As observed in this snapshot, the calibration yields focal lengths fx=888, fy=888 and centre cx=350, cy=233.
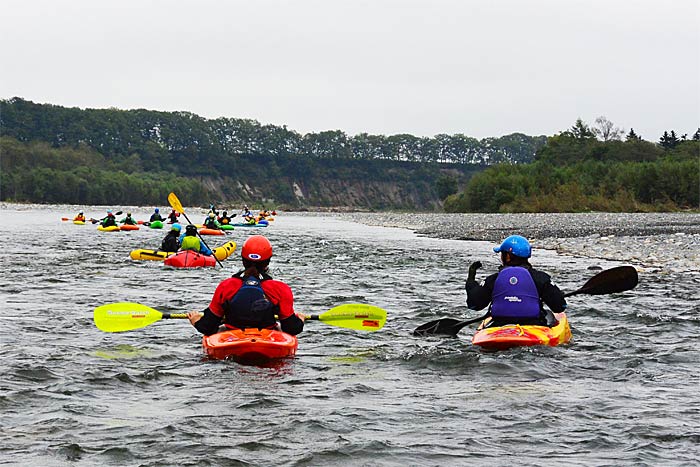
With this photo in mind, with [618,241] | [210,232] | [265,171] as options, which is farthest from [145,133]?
[618,241]

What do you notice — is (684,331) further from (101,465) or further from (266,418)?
(101,465)

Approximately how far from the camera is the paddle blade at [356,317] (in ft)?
33.8

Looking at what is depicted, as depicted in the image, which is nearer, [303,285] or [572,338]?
[572,338]

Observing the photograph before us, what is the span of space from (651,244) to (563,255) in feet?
9.49

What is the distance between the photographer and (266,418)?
6.79m

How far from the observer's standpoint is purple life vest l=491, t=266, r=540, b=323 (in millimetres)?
9688

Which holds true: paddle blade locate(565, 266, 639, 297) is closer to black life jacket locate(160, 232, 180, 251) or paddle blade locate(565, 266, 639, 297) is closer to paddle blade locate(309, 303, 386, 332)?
paddle blade locate(309, 303, 386, 332)

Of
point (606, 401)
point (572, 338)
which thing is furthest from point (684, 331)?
point (606, 401)

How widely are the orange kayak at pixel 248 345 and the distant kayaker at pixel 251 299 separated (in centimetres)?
11

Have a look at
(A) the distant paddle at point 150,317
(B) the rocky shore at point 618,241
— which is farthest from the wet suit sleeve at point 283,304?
(B) the rocky shore at point 618,241

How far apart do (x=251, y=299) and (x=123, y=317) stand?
6.45 ft

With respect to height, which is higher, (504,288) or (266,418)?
(504,288)

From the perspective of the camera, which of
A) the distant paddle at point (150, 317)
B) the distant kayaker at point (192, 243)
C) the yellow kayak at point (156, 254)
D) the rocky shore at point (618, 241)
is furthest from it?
the yellow kayak at point (156, 254)

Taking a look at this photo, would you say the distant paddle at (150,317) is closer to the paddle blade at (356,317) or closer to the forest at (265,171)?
the paddle blade at (356,317)
